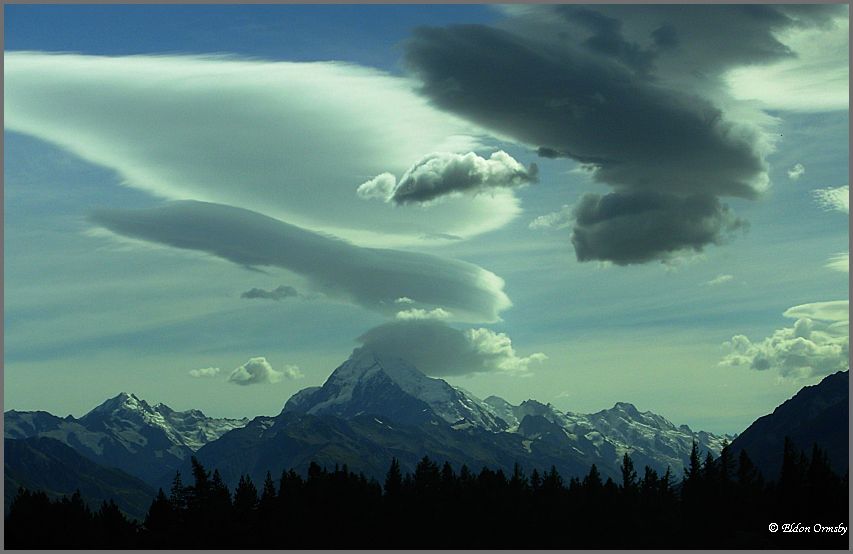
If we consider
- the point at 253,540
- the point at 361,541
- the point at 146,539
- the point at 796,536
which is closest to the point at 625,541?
the point at 796,536

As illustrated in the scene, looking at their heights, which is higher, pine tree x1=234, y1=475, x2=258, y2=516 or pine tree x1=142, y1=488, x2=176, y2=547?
pine tree x1=234, y1=475, x2=258, y2=516

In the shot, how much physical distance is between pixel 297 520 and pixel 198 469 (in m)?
20.1

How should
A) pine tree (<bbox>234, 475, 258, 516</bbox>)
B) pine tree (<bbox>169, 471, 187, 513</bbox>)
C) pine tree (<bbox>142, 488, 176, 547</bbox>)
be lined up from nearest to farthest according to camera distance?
pine tree (<bbox>142, 488, 176, 547</bbox>) → pine tree (<bbox>169, 471, 187, 513</bbox>) → pine tree (<bbox>234, 475, 258, 516</bbox>)

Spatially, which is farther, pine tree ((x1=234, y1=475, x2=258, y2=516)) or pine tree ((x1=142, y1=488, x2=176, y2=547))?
pine tree ((x1=234, y1=475, x2=258, y2=516))

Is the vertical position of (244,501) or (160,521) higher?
(244,501)

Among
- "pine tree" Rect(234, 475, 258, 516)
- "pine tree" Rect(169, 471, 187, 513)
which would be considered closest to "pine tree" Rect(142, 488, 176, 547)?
"pine tree" Rect(169, 471, 187, 513)

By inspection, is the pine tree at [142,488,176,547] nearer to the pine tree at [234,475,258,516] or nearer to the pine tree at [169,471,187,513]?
the pine tree at [169,471,187,513]

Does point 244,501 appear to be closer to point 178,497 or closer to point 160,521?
point 178,497

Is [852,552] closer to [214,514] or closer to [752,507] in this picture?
[752,507]

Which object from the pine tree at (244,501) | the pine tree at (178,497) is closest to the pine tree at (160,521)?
the pine tree at (178,497)

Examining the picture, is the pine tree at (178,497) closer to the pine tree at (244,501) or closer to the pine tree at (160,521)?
the pine tree at (160,521)

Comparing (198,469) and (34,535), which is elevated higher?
(198,469)

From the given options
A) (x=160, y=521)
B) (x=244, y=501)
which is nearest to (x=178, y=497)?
(x=160, y=521)

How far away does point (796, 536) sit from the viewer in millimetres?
175375
